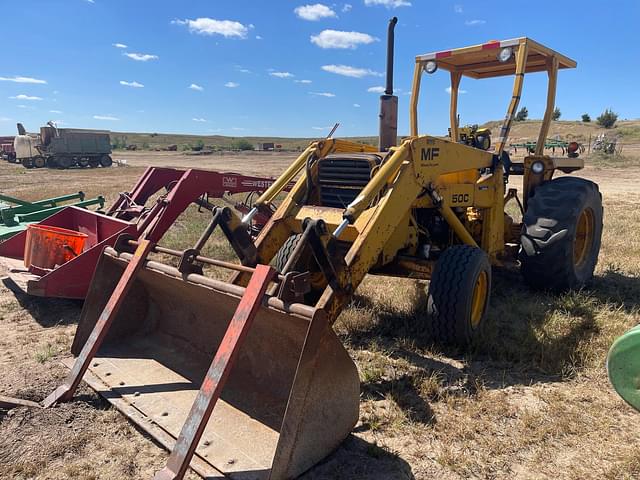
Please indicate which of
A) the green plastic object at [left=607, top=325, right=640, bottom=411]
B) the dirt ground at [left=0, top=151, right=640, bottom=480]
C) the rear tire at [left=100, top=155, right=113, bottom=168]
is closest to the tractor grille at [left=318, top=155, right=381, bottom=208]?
the dirt ground at [left=0, top=151, right=640, bottom=480]

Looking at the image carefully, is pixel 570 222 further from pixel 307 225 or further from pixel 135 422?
pixel 135 422

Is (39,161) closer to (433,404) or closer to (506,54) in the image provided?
(506,54)

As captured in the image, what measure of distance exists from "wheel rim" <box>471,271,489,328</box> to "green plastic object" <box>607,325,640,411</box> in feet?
7.53

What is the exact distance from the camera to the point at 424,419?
128 inches

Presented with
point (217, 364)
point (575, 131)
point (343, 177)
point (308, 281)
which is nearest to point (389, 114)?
point (343, 177)

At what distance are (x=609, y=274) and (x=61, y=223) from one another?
6655 mm

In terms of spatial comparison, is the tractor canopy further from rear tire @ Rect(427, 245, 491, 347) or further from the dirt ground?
the dirt ground

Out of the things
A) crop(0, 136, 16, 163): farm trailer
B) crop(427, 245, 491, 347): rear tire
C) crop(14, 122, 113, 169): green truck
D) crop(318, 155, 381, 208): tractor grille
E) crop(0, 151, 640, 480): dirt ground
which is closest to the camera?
crop(0, 151, 640, 480): dirt ground

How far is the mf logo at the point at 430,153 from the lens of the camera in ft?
13.8

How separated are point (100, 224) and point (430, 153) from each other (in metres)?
3.62

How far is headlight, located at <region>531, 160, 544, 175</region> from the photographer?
223 inches

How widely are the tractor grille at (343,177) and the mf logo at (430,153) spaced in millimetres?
433

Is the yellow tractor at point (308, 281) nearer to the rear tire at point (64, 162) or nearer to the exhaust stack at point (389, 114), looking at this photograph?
the exhaust stack at point (389, 114)

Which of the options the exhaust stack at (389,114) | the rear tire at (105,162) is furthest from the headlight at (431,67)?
the rear tire at (105,162)
